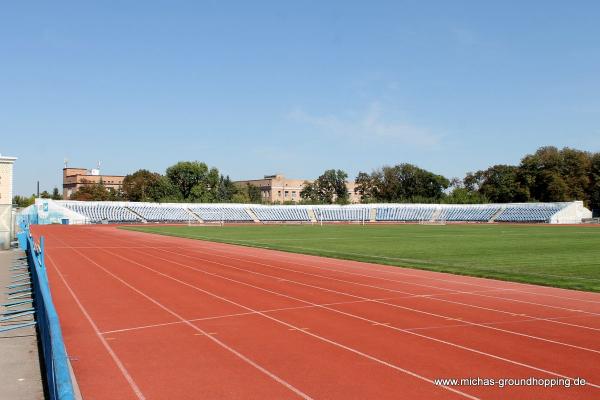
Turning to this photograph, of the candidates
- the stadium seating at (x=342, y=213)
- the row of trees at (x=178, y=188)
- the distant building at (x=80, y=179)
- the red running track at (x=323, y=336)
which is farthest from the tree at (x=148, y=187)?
the red running track at (x=323, y=336)

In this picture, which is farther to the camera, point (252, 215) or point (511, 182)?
point (511, 182)

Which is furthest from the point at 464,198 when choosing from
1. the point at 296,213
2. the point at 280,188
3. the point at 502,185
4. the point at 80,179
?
the point at 80,179

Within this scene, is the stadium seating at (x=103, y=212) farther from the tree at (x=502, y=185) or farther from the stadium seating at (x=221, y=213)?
the tree at (x=502, y=185)

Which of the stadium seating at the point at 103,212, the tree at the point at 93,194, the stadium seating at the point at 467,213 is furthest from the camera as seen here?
the tree at the point at 93,194

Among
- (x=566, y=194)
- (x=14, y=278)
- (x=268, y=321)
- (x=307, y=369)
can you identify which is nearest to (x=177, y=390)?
(x=307, y=369)

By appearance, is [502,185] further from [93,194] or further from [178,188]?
[93,194]

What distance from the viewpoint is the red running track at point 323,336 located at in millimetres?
7844

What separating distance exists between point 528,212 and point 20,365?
98.6 meters

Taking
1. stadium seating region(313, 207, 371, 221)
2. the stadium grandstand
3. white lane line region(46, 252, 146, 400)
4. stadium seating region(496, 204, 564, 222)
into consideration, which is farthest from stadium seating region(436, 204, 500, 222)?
white lane line region(46, 252, 146, 400)

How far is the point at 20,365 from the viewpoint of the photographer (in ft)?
29.7

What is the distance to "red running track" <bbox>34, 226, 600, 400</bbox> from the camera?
7844mm

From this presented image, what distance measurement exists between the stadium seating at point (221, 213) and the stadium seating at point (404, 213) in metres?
25.5

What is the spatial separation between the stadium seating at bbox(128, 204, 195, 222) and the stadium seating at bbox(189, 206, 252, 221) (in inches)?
90.0

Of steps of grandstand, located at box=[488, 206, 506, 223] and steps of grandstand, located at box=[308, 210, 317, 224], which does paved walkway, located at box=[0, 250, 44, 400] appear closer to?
steps of grandstand, located at box=[308, 210, 317, 224]
